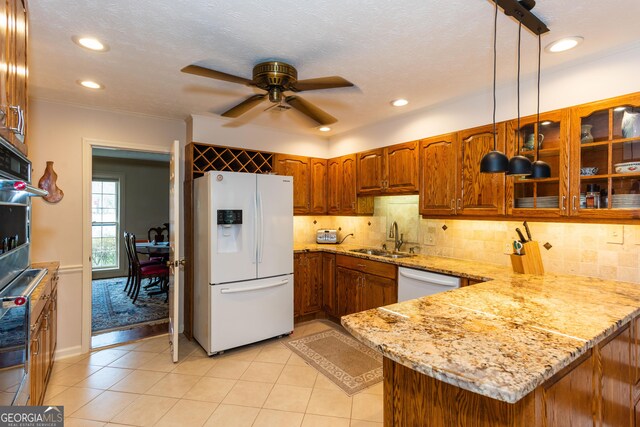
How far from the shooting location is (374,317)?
143cm

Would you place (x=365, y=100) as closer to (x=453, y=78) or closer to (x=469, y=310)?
(x=453, y=78)

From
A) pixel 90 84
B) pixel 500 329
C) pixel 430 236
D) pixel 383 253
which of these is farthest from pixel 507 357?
pixel 90 84

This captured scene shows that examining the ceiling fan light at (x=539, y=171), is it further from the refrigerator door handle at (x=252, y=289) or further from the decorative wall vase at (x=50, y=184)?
the decorative wall vase at (x=50, y=184)

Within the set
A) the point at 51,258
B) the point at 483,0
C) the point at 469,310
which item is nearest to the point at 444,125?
the point at 483,0

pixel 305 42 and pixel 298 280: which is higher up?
pixel 305 42

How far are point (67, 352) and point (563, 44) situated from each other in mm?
4707

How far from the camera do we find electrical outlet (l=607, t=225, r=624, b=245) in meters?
2.18

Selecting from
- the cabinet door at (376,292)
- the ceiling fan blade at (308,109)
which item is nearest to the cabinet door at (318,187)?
the cabinet door at (376,292)

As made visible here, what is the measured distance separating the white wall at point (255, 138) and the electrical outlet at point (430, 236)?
1.82 m

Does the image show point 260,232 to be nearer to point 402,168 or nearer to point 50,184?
point 402,168

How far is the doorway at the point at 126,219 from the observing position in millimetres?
5426

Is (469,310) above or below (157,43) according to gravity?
below

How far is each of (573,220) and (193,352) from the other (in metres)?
3.41

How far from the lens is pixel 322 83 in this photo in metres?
1.96
